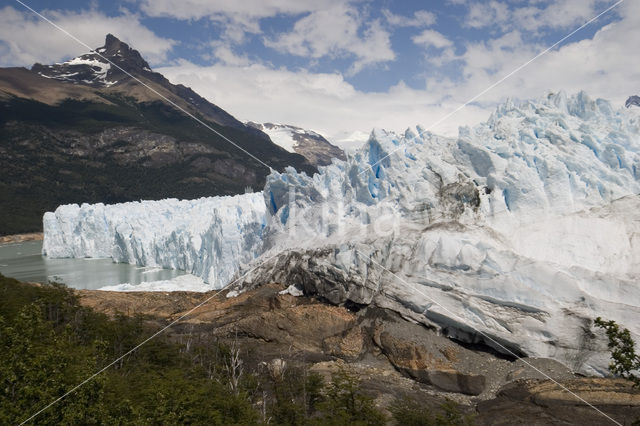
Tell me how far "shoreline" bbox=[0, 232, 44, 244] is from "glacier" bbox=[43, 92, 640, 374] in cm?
5648

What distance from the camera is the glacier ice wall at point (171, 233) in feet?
→ 98.1

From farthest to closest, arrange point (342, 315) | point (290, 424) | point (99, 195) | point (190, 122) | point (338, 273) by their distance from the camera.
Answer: point (190, 122), point (99, 195), point (338, 273), point (342, 315), point (290, 424)

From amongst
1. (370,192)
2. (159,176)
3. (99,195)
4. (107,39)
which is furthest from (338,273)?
(107,39)

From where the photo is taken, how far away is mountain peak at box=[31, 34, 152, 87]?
164m

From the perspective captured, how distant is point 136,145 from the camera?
118 meters

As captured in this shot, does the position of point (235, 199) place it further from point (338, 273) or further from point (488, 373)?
point (488, 373)

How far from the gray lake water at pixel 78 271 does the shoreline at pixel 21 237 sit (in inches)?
689

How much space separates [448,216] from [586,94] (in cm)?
882

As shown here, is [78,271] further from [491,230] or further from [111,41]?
[111,41]

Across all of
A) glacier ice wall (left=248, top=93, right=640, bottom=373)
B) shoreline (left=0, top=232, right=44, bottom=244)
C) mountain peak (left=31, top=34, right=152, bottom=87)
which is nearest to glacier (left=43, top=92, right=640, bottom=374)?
glacier ice wall (left=248, top=93, right=640, bottom=373)

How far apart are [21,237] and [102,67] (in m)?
131

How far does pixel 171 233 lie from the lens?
37.6 meters

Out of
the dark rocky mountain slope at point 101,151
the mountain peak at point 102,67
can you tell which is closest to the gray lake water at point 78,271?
the dark rocky mountain slope at point 101,151

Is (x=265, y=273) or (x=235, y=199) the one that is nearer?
(x=265, y=273)
